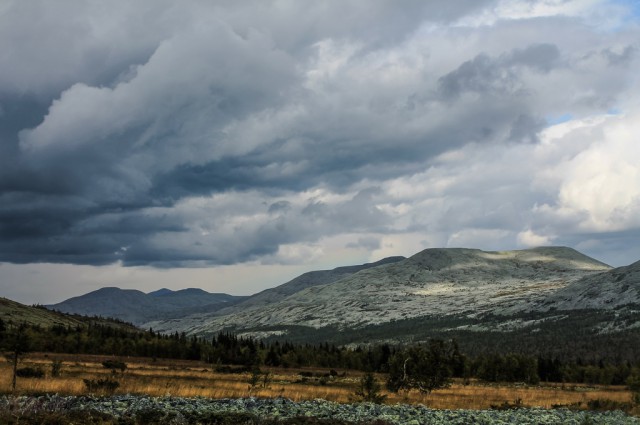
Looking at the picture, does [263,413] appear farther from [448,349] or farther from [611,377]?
[611,377]

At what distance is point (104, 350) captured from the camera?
151500 millimetres

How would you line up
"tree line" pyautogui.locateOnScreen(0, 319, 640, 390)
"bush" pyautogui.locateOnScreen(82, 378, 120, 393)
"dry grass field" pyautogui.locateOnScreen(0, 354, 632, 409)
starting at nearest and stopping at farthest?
"bush" pyautogui.locateOnScreen(82, 378, 120, 393) → "dry grass field" pyautogui.locateOnScreen(0, 354, 632, 409) → "tree line" pyautogui.locateOnScreen(0, 319, 640, 390)

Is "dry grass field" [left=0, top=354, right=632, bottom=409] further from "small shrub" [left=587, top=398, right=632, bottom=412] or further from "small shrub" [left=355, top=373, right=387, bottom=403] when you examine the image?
Answer: "small shrub" [left=587, top=398, right=632, bottom=412]

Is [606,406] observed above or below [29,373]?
below

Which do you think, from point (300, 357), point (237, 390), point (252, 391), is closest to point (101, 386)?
point (237, 390)

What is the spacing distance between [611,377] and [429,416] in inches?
5154

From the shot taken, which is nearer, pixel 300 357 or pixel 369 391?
pixel 369 391

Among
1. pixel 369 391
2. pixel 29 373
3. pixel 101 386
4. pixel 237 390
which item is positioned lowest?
pixel 237 390

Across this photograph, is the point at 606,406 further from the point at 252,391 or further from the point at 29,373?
the point at 29,373

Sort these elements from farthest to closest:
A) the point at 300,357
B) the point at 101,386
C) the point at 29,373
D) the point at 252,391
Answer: the point at 300,357
the point at 29,373
the point at 252,391
the point at 101,386

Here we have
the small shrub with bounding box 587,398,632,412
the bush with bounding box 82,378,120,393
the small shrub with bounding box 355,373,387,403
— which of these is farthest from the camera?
the small shrub with bounding box 587,398,632,412

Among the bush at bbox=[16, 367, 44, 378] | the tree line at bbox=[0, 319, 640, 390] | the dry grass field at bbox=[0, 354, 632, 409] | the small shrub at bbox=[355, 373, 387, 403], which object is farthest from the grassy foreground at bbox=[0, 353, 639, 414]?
the tree line at bbox=[0, 319, 640, 390]

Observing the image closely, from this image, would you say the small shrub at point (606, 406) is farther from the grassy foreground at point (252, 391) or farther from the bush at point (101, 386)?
the bush at point (101, 386)

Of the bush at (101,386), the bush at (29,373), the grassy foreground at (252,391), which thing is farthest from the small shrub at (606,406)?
the bush at (29,373)
